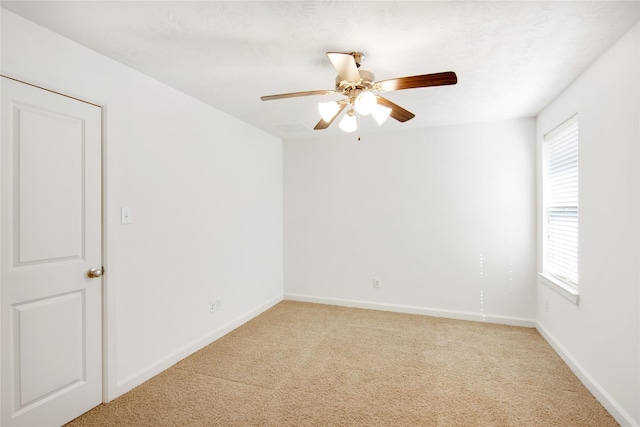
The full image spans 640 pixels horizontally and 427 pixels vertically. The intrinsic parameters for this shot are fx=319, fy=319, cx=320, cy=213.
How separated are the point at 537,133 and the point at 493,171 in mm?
570

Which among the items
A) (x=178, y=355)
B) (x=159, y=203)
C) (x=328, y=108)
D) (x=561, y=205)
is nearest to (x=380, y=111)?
(x=328, y=108)

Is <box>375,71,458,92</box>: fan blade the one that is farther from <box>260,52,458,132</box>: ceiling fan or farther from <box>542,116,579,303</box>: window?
<box>542,116,579,303</box>: window

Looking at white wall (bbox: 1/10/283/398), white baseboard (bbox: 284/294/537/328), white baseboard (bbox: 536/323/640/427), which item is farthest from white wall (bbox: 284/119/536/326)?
white wall (bbox: 1/10/283/398)

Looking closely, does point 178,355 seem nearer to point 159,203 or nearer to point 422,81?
point 159,203

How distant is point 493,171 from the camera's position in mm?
3693

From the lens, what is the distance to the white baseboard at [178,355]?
91.6 inches

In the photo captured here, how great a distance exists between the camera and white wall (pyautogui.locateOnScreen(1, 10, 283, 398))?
2.03 metres

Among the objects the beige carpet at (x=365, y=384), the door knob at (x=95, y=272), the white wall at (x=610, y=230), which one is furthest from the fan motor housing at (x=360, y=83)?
the beige carpet at (x=365, y=384)

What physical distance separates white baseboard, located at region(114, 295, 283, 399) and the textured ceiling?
2269 millimetres

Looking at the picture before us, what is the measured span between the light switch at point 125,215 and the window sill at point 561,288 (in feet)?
11.3

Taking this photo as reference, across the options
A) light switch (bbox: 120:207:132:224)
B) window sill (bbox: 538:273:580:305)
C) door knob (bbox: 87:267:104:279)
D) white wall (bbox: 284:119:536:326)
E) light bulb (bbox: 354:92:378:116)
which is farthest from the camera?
white wall (bbox: 284:119:536:326)

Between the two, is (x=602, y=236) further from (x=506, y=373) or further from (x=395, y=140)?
(x=395, y=140)

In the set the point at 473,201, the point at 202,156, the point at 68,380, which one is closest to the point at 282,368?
the point at 68,380

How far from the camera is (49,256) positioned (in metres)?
1.91
